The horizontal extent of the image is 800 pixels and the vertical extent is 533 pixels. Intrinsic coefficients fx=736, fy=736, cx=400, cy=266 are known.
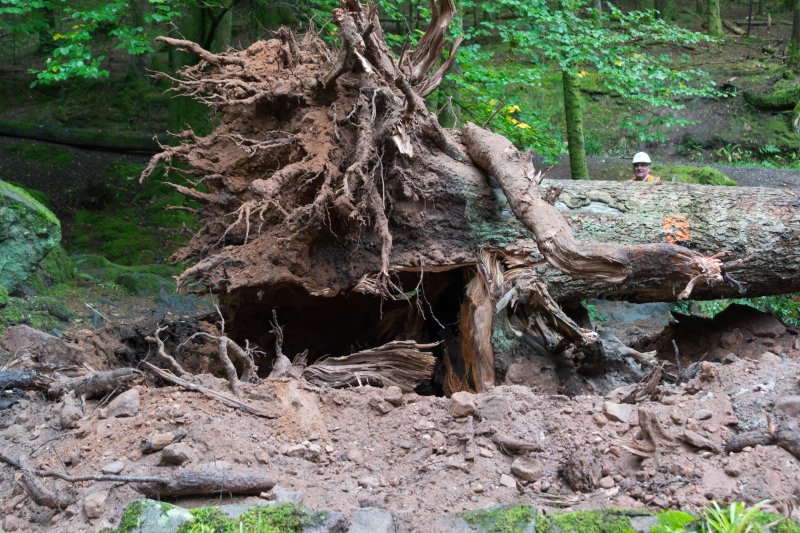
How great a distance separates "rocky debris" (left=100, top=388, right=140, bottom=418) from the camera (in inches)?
155

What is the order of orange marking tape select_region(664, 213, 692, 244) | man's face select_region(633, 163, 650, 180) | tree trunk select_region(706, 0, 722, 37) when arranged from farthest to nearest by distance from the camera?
tree trunk select_region(706, 0, 722, 37)
man's face select_region(633, 163, 650, 180)
orange marking tape select_region(664, 213, 692, 244)

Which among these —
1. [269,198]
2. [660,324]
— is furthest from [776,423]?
[660,324]

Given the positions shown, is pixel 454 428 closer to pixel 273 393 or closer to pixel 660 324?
pixel 273 393

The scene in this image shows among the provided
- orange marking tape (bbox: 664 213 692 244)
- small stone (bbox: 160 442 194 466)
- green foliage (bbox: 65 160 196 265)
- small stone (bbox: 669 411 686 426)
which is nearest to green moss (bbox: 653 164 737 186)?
orange marking tape (bbox: 664 213 692 244)

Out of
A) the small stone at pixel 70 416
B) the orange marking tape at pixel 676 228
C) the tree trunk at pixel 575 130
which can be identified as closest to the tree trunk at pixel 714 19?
the tree trunk at pixel 575 130

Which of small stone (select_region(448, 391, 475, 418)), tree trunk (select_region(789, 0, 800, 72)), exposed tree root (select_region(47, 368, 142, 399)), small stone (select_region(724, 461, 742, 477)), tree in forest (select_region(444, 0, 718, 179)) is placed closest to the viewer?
small stone (select_region(724, 461, 742, 477))

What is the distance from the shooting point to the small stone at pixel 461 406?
3.92m

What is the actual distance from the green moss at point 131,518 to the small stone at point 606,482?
6.48ft

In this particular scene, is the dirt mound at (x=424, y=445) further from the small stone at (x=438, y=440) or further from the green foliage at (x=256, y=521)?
the green foliage at (x=256, y=521)

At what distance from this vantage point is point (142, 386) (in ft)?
13.9

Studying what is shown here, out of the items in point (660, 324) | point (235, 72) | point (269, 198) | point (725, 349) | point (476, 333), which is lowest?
point (660, 324)

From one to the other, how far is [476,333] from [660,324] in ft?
14.4

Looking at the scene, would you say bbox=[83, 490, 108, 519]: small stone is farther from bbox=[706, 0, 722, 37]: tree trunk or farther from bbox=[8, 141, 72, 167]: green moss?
bbox=[706, 0, 722, 37]: tree trunk

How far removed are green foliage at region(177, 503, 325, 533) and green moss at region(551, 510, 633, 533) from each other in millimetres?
947
